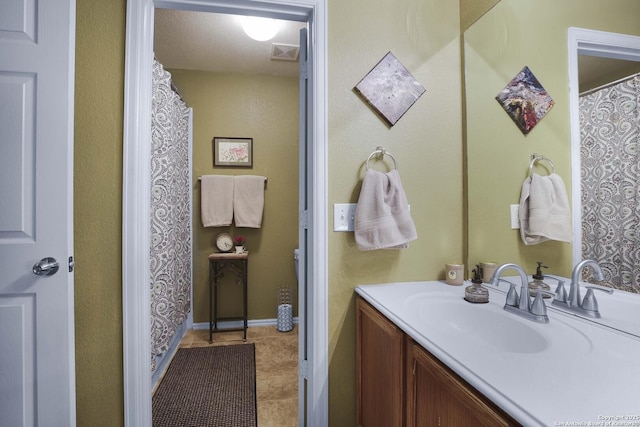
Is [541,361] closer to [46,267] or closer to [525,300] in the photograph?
[525,300]

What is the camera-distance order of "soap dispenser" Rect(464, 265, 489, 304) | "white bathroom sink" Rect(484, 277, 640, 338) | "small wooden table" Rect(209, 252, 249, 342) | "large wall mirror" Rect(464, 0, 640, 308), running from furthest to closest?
1. "small wooden table" Rect(209, 252, 249, 342)
2. "soap dispenser" Rect(464, 265, 489, 304)
3. "large wall mirror" Rect(464, 0, 640, 308)
4. "white bathroom sink" Rect(484, 277, 640, 338)

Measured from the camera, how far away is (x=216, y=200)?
2959 mm

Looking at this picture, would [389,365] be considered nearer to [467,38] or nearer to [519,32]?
[519,32]

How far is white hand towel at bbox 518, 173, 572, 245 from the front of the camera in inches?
38.6

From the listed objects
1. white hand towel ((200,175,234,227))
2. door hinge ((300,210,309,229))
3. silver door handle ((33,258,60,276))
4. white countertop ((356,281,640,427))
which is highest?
white hand towel ((200,175,234,227))

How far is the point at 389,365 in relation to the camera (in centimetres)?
105

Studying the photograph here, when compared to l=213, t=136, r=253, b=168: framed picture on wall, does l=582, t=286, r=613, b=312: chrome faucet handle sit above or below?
below

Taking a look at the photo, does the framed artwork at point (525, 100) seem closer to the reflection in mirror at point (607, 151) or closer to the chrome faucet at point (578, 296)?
the reflection in mirror at point (607, 151)

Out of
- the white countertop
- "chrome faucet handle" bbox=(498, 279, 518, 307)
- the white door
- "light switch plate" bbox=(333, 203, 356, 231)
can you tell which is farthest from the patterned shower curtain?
"chrome faucet handle" bbox=(498, 279, 518, 307)

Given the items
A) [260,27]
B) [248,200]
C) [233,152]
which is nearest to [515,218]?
[260,27]

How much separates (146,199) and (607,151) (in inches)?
63.0

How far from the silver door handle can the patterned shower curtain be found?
882 mm

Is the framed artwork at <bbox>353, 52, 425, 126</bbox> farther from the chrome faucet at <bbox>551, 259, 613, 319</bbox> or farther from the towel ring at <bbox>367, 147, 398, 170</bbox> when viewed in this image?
the chrome faucet at <bbox>551, 259, 613, 319</bbox>

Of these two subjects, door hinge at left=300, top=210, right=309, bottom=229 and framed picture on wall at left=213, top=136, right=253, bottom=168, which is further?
framed picture on wall at left=213, top=136, right=253, bottom=168
